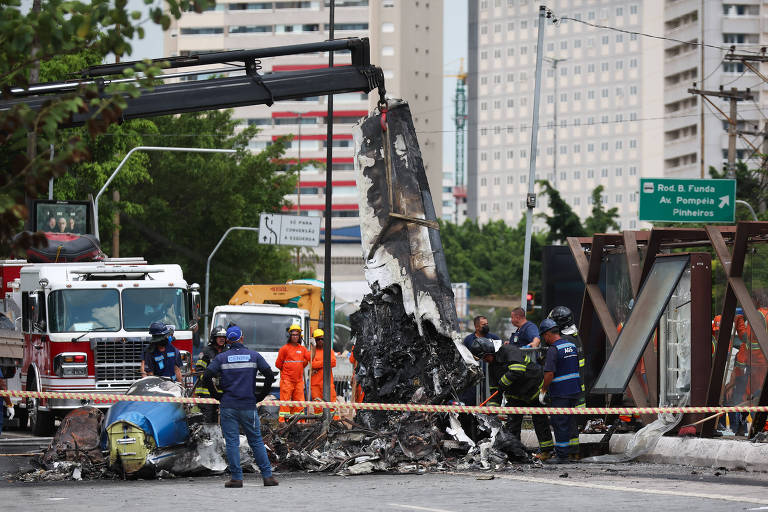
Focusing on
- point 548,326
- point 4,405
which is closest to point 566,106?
point 4,405

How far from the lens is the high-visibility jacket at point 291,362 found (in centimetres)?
2122

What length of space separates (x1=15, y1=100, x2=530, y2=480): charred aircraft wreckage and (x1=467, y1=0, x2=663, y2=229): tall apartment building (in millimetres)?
119688

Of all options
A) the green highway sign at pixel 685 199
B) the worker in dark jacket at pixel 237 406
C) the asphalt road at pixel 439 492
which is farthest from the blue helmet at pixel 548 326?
the green highway sign at pixel 685 199

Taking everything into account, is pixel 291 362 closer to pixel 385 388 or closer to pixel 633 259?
pixel 385 388

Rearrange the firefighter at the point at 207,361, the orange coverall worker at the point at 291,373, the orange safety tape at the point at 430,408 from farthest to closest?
the orange coverall worker at the point at 291,373
the firefighter at the point at 207,361
the orange safety tape at the point at 430,408

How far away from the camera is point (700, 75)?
122 m

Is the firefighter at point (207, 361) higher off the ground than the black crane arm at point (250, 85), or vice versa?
the black crane arm at point (250, 85)

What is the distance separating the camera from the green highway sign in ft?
117

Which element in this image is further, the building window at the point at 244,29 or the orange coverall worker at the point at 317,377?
the building window at the point at 244,29

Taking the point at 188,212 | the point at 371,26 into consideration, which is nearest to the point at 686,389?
the point at 188,212

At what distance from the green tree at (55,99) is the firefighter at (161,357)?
34.2 ft

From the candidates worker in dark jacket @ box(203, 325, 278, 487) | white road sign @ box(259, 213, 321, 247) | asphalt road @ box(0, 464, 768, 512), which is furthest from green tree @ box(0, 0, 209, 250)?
white road sign @ box(259, 213, 321, 247)

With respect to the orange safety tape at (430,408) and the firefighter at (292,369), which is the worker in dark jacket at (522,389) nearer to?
the orange safety tape at (430,408)

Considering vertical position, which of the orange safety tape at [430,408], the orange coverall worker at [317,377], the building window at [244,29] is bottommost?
the orange coverall worker at [317,377]
